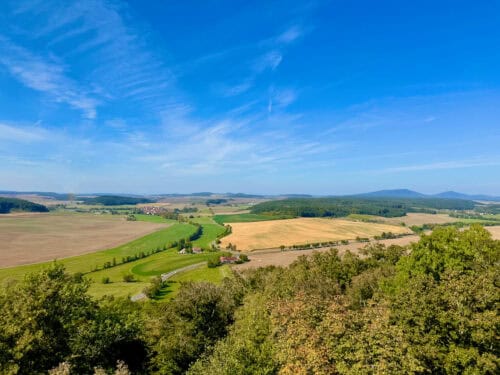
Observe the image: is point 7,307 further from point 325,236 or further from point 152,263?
point 325,236

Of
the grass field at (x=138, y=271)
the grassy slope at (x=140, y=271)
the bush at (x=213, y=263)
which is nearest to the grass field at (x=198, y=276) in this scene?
the bush at (x=213, y=263)

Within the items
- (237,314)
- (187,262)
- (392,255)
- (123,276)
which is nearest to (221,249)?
(187,262)

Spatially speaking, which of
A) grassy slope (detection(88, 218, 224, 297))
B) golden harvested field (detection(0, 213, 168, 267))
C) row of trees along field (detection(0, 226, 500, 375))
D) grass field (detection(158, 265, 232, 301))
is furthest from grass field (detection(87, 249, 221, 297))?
row of trees along field (detection(0, 226, 500, 375))

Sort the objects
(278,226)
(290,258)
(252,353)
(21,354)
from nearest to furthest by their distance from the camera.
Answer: (21,354), (252,353), (290,258), (278,226)

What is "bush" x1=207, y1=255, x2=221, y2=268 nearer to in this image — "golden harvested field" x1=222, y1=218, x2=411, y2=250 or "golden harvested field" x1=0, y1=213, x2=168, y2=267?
"golden harvested field" x1=222, y1=218, x2=411, y2=250

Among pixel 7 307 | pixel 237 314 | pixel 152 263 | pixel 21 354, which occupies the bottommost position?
pixel 152 263

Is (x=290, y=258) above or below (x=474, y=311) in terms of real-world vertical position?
below

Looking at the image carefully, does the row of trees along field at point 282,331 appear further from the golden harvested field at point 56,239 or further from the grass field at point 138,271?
the golden harvested field at point 56,239
